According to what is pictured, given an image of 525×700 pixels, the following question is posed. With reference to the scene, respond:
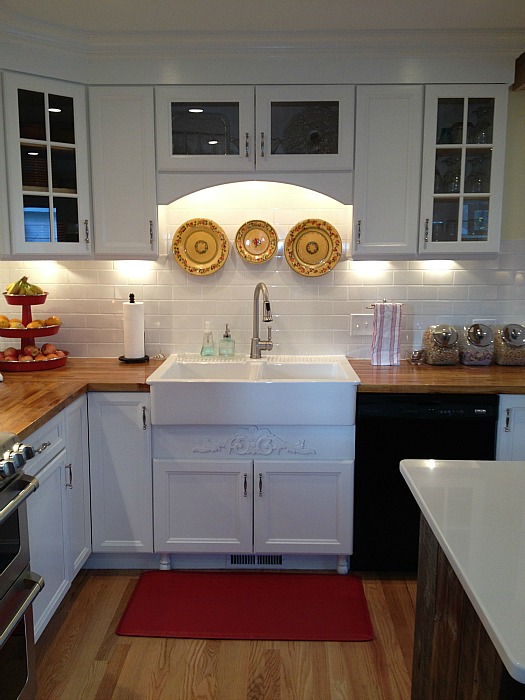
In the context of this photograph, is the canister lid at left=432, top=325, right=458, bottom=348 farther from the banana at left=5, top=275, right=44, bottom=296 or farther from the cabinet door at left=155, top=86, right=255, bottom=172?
the banana at left=5, top=275, right=44, bottom=296

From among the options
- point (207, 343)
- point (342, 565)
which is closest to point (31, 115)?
point (207, 343)

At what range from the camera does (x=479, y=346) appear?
3062 mm

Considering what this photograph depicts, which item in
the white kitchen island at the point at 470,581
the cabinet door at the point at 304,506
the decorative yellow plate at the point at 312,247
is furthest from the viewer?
the decorative yellow plate at the point at 312,247

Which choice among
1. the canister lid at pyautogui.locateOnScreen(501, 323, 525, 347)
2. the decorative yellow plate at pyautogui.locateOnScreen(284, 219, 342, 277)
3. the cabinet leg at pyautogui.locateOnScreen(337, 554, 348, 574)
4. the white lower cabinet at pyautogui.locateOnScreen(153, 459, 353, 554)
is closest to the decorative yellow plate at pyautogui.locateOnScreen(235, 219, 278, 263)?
the decorative yellow plate at pyautogui.locateOnScreen(284, 219, 342, 277)

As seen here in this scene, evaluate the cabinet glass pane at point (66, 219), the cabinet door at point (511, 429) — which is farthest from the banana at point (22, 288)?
the cabinet door at point (511, 429)

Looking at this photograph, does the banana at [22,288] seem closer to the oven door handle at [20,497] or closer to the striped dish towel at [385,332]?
the oven door handle at [20,497]

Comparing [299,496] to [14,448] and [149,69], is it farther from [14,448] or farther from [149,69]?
[149,69]

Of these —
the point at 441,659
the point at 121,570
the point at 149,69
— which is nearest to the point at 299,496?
the point at 121,570

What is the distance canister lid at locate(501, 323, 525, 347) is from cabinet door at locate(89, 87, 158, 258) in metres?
1.79

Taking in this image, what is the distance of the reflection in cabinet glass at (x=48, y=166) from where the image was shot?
2721 millimetres

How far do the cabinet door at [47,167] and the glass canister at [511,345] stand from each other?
2109 millimetres

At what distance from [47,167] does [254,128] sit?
97 centimetres

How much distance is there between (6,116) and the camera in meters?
2.67

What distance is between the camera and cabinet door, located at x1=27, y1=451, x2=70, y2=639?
2068 millimetres
